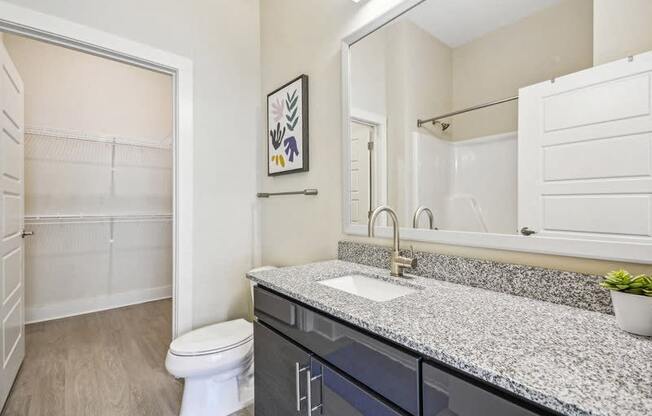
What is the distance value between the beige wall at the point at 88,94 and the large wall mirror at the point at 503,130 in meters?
2.30

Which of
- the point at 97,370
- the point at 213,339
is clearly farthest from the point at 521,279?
the point at 97,370

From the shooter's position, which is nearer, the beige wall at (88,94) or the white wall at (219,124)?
the white wall at (219,124)

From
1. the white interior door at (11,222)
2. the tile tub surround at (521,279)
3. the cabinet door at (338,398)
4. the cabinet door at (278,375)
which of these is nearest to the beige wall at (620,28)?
the tile tub surround at (521,279)

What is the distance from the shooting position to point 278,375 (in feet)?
3.57

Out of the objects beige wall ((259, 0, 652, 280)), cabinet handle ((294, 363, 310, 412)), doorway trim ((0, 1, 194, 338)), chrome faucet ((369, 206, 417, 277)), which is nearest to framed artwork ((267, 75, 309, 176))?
beige wall ((259, 0, 652, 280))

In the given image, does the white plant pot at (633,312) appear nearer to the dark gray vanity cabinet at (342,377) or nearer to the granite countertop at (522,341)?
→ the granite countertop at (522,341)

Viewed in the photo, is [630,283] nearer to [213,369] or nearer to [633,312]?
[633,312]

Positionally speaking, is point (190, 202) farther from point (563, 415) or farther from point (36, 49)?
point (36, 49)

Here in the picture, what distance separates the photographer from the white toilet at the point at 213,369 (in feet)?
4.84

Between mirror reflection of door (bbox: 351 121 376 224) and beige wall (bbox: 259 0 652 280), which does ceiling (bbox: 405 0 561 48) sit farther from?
mirror reflection of door (bbox: 351 121 376 224)

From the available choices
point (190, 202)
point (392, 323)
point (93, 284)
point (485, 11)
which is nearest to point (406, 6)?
point (485, 11)

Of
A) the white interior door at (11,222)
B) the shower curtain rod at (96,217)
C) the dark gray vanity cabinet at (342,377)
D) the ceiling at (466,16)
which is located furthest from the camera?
Answer: the shower curtain rod at (96,217)

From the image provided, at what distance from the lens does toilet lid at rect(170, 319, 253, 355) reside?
59.4 inches

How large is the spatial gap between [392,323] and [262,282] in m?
0.61
